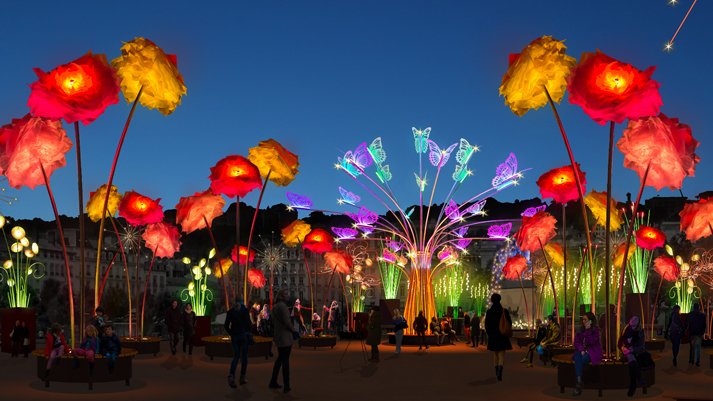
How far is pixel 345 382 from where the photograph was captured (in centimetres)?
1617

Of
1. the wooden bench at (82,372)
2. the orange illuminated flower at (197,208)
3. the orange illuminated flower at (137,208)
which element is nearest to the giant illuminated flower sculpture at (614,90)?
the wooden bench at (82,372)

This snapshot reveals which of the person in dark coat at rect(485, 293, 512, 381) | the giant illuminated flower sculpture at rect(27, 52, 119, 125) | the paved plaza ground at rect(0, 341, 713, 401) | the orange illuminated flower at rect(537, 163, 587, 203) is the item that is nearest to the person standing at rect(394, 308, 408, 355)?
the paved plaza ground at rect(0, 341, 713, 401)

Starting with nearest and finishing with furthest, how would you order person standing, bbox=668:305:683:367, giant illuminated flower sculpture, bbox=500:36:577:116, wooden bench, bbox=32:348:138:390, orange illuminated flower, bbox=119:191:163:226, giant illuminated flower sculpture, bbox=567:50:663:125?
wooden bench, bbox=32:348:138:390
giant illuminated flower sculpture, bbox=567:50:663:125
giant illuminated flower sculpture, bbox=500:36:577:116
person standing, bbox=668:305:683:367
orange illuminated flower, bbox=119:191:163:226

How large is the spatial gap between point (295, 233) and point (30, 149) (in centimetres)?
1738

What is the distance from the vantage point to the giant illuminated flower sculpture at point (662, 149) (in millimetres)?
15609

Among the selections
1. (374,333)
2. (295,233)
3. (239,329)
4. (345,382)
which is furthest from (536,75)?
(295,233)

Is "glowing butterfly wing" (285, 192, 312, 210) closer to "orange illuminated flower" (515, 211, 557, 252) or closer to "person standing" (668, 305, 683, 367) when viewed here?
"orange illuminated flower" (515, 211, 557, 252)

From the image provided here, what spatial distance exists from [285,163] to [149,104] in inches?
301

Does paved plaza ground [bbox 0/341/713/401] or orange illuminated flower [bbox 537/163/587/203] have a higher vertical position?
orange illuminated flower [bbox 537/163/587/203]

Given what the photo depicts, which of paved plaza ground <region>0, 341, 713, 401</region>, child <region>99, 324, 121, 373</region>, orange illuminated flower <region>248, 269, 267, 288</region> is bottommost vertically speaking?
paved plaza ground <region>0, 341, 713, 401</region>

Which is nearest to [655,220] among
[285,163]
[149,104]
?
[285,163]

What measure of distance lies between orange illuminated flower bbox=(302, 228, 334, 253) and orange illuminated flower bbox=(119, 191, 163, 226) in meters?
6.95

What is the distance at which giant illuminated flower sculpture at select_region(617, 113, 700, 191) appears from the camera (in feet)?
51.2

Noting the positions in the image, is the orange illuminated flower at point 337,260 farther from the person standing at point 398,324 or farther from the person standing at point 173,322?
the person standing at point 173,322
